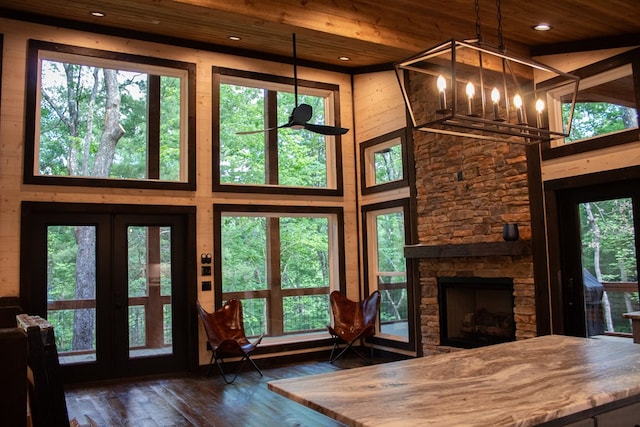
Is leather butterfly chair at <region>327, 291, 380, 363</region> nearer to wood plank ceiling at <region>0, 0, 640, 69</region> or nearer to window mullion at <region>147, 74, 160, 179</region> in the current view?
window mullion at <region>147, 74, 160, 179</region>

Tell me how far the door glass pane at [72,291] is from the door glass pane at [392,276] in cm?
384

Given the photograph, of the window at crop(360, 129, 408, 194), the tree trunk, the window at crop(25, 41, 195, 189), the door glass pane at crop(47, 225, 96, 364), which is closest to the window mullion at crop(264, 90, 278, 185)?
the window at crop(25, 41, 195, 189)

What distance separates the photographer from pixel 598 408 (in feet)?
6.34

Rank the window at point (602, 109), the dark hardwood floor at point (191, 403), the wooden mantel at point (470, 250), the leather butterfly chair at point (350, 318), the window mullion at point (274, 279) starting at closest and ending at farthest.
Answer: the dark hardwood floor at point (191, 403) → the window at point (602, 109) → the wooden mantel at point (470, 250) → the leather butterfly chair at point (350, 318) → the window mullion at point (274, 279)

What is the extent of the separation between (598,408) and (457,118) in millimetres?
1403

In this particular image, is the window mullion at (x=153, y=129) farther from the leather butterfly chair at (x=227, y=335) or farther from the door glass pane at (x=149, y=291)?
the leather butterfly chair at (x=227, y=335)

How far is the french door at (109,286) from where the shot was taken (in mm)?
6027

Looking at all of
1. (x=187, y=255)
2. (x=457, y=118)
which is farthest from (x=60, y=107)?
(x=457, y=118)

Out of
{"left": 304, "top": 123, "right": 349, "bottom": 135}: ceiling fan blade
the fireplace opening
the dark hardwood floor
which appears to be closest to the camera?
the dark hardwood floor

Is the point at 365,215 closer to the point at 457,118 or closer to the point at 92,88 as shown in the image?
the point at 92,88

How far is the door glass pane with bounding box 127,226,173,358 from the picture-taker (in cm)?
646

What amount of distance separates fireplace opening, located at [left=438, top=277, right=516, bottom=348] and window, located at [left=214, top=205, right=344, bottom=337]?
5.89 ft

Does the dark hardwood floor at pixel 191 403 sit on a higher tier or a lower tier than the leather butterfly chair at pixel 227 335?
lower

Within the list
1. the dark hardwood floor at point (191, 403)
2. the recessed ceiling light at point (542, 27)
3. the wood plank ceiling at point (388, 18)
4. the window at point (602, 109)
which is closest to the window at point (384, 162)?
the window at point (602, 109)
